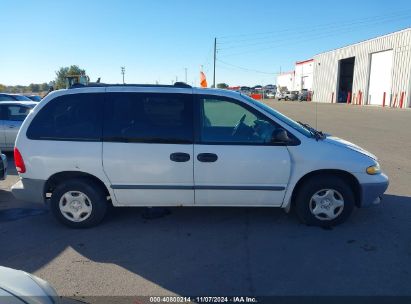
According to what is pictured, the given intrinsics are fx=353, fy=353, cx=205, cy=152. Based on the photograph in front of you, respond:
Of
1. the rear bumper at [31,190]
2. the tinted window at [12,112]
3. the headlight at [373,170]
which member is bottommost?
the rear bumper at [31,190]

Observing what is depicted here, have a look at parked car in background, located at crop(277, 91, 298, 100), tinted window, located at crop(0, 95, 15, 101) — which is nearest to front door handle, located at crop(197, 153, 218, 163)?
tinted window, located at crop(0, 95, 15, 101)

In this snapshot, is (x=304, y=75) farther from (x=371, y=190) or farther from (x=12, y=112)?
(x=371, y=190)

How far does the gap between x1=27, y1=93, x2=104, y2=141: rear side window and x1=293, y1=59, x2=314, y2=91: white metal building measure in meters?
58.7

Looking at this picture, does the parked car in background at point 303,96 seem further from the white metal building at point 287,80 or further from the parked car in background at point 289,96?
the white metal building at point 287,80

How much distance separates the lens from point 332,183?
4.44m

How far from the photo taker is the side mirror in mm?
4254

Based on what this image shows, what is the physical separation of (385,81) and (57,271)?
4029cm

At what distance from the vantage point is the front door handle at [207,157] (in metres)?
4.27

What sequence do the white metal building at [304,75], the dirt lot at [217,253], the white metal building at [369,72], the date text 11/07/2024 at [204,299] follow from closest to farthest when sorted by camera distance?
the date text 11/07/2024 at [204,299] → the dirt lot at [217,253] → the white metal building at [369,72] → the white metal building at [304,75]

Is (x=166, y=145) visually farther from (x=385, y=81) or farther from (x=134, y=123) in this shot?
(x=385, y=81)

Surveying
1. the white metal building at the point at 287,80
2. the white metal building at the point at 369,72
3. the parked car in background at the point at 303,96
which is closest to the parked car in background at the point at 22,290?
the white metal building at the point at 369,72

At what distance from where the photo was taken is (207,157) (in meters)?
4.27

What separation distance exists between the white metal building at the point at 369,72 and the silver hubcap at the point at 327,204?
3428 cm

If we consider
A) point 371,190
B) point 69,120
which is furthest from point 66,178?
point 371,190
